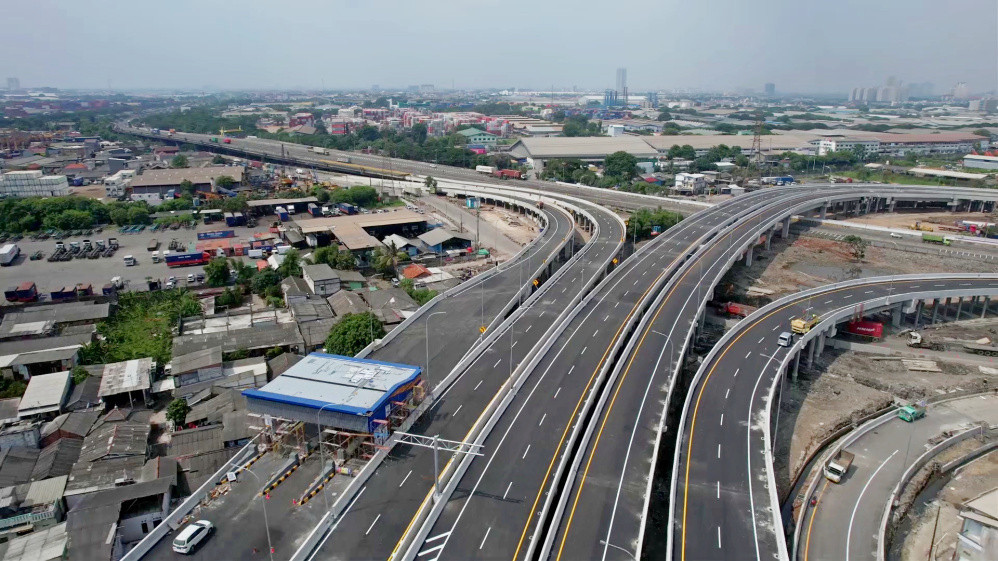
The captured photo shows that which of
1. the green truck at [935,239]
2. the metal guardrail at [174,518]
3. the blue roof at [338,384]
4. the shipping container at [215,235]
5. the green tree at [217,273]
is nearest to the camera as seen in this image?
the metal guardrail at [174,518]

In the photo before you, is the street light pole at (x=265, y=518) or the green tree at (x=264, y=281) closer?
the street light pole at (x=265, y=518)

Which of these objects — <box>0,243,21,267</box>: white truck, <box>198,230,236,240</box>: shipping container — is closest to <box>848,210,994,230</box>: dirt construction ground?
<box>198,230,236,240</box>: shipping container

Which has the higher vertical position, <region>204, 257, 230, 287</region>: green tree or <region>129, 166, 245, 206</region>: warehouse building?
<region>129, 166, 245, 206</region>: warehouse building

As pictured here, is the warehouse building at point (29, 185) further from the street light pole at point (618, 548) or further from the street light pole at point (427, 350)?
the street light pole at point (618, 548)

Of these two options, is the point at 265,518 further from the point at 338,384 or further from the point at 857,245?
the point at 857,245

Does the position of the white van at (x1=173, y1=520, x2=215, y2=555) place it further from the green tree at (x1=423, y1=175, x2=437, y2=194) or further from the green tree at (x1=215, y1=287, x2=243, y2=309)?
the green tree at (x1=423, y1=175, x2=437, y2=194)

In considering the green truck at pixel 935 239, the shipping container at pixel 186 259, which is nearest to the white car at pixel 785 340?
the green truck at pixel 935 239
